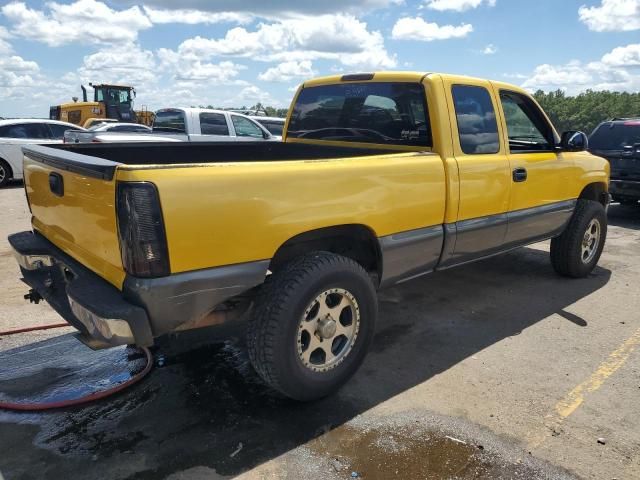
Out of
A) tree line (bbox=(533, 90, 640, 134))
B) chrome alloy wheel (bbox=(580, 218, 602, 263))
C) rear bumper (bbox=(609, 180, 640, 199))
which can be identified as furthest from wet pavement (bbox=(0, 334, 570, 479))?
tree line (bbox=(533, 90, 640, 134))

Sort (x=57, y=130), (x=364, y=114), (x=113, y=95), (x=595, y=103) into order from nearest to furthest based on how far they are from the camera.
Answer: (x=364, y=114) → (x=57, y=130) → (x=113, y=95) → (x=595, y=103)

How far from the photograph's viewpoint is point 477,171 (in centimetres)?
383

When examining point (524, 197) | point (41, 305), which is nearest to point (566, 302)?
point (524, 197)

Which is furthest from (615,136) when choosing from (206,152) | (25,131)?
(25,131)

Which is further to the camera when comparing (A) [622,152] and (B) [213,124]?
(B) [213,124]

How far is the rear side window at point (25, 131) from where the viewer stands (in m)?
12.4

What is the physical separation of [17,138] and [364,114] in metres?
11.4

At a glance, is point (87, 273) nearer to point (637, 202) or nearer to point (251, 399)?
point (251, 399)

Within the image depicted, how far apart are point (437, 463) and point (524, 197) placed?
2.62 metres

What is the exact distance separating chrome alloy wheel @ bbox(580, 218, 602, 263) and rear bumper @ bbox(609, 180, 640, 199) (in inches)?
140

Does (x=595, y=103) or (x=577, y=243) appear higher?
(x=595, y=103)

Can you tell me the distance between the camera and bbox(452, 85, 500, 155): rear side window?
3857 mm

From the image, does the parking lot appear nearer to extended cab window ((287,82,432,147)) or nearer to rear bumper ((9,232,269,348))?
rear bumper ((9,232,269,348))

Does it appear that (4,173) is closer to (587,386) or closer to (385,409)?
(385,409)
